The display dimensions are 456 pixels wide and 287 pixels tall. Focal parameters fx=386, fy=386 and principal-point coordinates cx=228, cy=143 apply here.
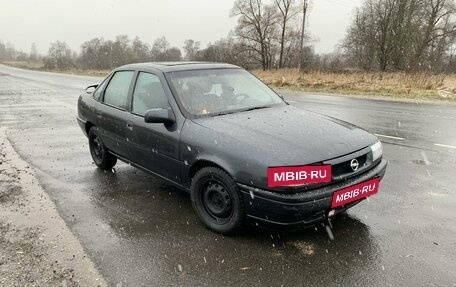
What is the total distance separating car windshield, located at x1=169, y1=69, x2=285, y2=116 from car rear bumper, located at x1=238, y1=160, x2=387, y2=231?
120cm

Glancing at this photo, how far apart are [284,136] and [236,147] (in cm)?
47

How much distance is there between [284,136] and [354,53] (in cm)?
5302

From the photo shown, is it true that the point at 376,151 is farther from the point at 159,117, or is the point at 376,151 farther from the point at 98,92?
the point at 98,92

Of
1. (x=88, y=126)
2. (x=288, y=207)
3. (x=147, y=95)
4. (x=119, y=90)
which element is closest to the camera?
(x=288, y=207)

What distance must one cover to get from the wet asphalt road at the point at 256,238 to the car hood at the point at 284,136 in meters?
0.84

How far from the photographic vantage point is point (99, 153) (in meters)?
5.89

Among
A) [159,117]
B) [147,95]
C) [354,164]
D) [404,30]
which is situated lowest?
[354,164]

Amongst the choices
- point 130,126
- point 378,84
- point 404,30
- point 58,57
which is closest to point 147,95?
point 130,126

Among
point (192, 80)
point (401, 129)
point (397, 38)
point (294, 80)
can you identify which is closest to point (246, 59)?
point (397, 38)

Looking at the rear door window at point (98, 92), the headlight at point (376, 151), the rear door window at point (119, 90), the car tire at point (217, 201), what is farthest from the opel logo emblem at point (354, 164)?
the rear door window at point (98, 92)

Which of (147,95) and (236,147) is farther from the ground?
(147,95)

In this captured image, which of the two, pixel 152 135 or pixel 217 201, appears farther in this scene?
pixel 152 135

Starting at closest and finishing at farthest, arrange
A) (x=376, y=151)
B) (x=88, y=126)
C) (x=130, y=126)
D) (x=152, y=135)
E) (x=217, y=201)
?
(x=217, y=201) < (x=376, y=151) < (x=152, y=135) < (x=130, y=126) < (x=88, y=126)

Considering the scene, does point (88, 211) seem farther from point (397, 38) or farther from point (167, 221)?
point (397, 38)
